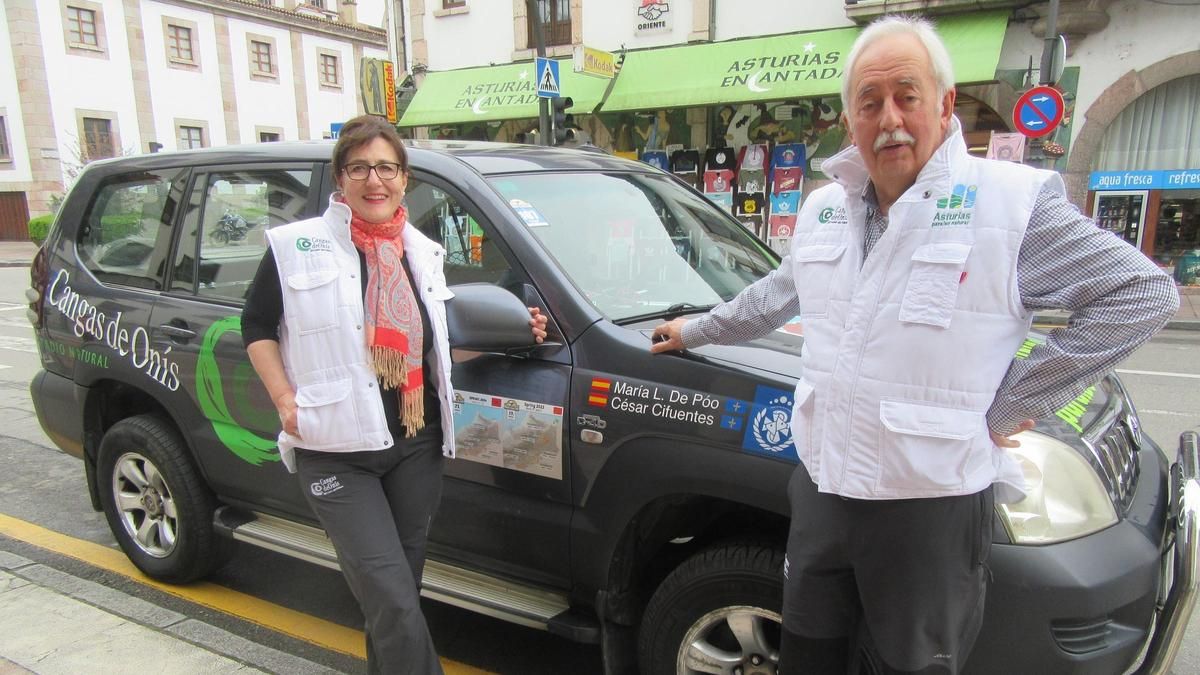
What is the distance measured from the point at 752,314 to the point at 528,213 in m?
0.91

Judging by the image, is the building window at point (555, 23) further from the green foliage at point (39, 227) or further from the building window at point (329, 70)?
the building window at point (329, 70)

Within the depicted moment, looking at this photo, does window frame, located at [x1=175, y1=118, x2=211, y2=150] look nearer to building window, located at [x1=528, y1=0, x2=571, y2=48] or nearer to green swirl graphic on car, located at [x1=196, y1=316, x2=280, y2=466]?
building window, located at [x1=528, y1=0, x2=571, y2=48]

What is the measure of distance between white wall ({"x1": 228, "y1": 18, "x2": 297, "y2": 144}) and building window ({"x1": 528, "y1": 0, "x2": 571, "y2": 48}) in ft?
72.5

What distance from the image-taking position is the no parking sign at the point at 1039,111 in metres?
10.0

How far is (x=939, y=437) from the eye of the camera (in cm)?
157

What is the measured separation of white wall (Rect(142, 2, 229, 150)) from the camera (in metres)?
32.6

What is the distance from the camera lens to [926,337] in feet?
5.08

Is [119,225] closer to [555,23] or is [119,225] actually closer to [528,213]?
[528,213]

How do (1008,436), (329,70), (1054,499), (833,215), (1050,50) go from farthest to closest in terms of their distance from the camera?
(329,70)
(1050,50)
(1054,499)
(833,215)
(1008,436)

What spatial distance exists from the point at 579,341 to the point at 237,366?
4.80 ft

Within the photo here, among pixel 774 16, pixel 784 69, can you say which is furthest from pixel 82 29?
pixel 784 69

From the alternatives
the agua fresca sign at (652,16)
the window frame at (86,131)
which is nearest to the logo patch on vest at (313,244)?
the agua fresca sign at (652,16)

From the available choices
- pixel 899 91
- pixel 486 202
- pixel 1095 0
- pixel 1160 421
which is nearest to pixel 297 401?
pixel 486 202

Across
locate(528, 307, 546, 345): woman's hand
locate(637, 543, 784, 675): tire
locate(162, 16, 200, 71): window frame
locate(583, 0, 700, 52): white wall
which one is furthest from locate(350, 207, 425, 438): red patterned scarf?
locate(162, 16, 200, 71): window frame
